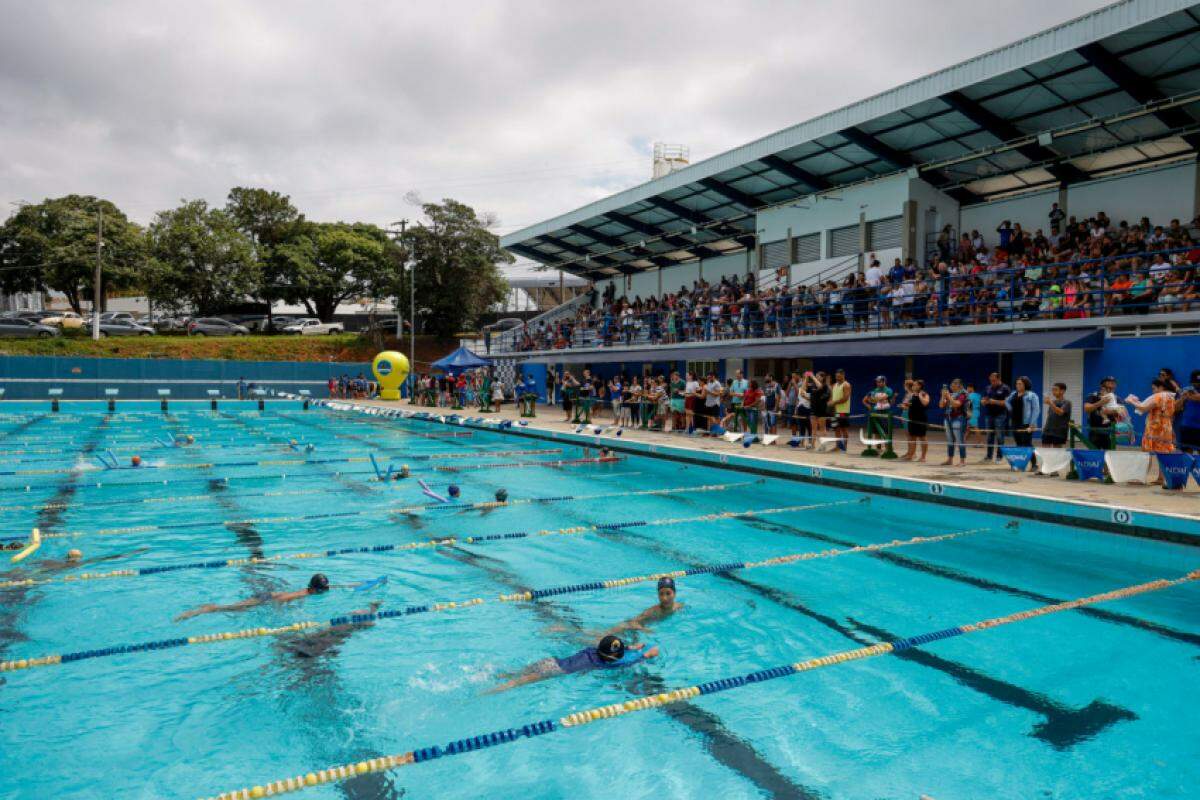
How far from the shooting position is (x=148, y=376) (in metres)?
34.8

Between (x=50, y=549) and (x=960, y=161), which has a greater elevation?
(x=960, y=161)

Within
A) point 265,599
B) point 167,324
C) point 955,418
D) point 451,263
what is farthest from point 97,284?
point 955,418

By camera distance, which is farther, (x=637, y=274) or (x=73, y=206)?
(x=73, y=206)

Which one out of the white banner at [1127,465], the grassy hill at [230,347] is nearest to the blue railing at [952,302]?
the white banner at [1127,465]

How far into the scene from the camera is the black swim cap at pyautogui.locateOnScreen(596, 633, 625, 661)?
4961mm

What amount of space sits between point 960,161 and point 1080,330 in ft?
20.2

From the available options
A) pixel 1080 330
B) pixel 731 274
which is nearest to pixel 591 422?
pixel 731 274

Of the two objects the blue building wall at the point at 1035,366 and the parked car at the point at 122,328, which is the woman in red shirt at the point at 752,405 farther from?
the parked car at the point at 122,328

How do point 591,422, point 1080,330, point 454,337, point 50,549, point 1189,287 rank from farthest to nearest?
point 454,337 → point 591,422 → point 1080,330 → point 1189,287 → point 50,549

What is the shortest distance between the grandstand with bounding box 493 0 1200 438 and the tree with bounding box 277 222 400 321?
97.0ft

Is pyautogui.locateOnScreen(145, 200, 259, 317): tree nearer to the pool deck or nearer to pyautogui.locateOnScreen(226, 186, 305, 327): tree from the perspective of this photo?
pyautogui.locateOnScreen(226, 186, 305, 327): tree

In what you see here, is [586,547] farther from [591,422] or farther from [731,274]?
[731,274]

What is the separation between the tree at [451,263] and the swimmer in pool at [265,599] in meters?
38.2

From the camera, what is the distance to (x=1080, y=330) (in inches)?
542
